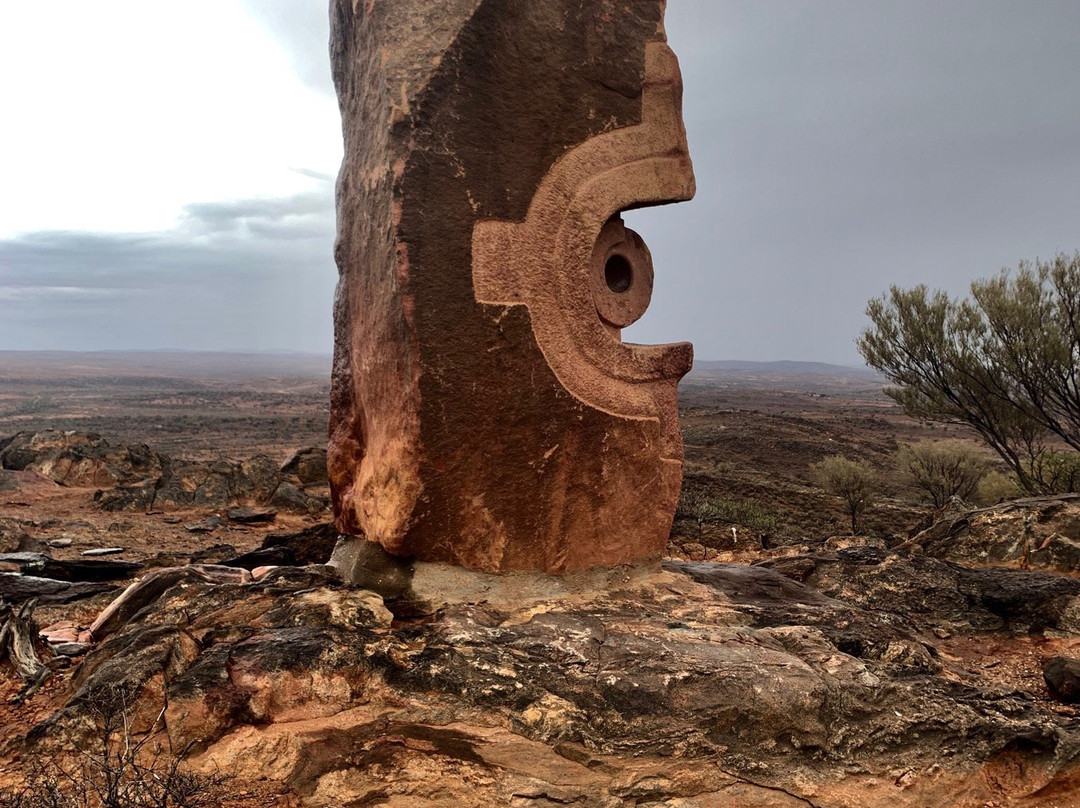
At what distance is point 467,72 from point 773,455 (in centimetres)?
2099

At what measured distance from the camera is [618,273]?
4.38 meters

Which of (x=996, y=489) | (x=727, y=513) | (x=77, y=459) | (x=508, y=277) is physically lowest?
(x=727, y=513)

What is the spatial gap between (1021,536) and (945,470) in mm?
10360

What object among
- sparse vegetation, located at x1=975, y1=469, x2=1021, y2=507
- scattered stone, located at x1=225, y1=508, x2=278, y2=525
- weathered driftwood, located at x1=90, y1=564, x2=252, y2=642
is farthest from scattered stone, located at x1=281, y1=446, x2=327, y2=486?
sparse vegetation, located at x1=975, y1=469, x2=1021, y2=507

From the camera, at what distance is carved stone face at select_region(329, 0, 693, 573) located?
11.7 ft

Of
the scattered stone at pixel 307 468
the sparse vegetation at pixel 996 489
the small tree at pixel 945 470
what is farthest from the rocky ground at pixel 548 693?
the small tree at pixel 945 470

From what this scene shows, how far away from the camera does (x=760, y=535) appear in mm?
9180

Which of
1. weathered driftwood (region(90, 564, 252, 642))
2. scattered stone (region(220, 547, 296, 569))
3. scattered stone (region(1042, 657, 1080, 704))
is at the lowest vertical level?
scattered stone (region(1042, 657, 1080, 704))

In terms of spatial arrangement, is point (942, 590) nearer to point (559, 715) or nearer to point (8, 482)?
point (559, 715)

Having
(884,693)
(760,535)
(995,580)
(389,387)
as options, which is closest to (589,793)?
(884,693)

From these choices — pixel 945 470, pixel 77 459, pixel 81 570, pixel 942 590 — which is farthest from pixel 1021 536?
pixel 77 459

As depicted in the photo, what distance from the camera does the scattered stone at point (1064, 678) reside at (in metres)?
3.72

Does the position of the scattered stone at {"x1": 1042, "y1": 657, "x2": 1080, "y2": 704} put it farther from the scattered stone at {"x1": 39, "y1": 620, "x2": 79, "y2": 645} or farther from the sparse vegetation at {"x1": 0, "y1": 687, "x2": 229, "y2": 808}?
the scattered stone at {"x1": 39, "y1": 620, "x2": 79, "y2": 645}

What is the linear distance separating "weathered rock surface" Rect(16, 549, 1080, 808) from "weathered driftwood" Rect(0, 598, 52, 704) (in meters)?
0.43
